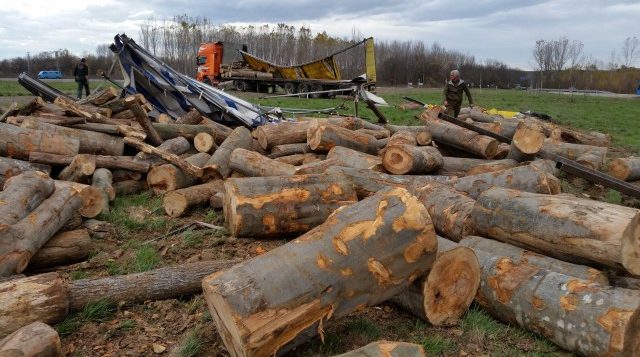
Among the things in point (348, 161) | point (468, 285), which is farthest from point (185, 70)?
point (468, 285)

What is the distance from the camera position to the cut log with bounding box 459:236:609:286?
3729 mm

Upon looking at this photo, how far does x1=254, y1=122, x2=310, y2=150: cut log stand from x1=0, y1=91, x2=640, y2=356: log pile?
1.37m

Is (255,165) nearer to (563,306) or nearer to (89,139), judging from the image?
(89,139)

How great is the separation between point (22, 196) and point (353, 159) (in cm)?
406

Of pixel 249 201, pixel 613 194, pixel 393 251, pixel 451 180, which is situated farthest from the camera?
pixel 613 194

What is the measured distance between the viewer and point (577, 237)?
153 inches

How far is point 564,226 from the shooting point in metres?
3.98

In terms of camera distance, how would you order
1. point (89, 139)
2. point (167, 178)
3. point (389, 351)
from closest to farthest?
point (389, 351)
point (167, 178)
point (89, 139)

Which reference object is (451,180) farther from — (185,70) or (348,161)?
(185,70)

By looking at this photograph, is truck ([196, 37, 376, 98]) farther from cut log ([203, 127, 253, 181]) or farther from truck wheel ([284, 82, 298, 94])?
cut log ([203, 127, 253, 181])

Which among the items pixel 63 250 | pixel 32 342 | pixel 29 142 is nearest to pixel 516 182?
pixel 63 250

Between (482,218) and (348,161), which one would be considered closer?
(482,218)

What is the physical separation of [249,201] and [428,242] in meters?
2.27

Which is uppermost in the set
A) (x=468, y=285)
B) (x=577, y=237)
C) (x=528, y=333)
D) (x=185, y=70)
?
(x=185, y=70)
